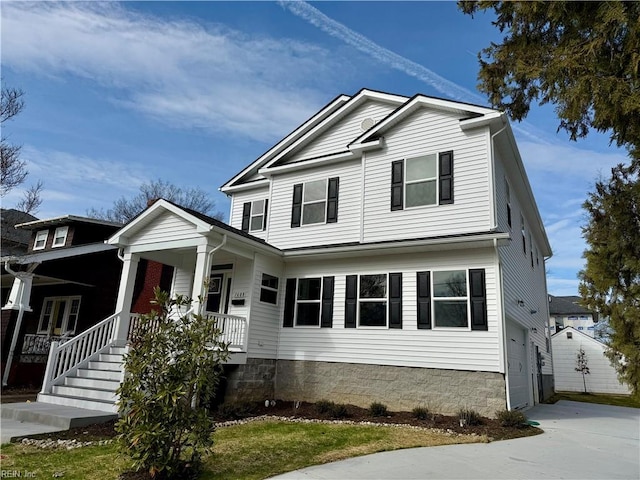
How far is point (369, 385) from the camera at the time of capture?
10055 millimetres

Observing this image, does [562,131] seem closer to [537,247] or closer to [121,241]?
[121,241]

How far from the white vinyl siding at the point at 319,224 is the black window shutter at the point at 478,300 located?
328cm

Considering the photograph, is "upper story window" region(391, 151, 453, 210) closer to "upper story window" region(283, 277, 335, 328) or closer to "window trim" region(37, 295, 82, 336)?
"upper story window" region(283, 277, 335, 328)

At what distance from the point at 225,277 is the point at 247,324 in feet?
7.01

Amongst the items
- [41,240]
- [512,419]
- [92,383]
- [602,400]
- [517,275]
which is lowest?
[602,400]

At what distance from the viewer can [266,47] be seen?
38.5ft

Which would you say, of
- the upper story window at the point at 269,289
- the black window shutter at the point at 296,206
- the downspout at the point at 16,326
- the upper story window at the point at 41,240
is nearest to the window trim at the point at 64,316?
the upper story window at the point at 41,240

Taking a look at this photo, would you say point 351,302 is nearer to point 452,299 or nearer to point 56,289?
point 452,299

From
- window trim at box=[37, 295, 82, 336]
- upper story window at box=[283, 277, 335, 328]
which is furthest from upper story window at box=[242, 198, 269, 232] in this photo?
window trim at box=[37, 295, 82, 336]

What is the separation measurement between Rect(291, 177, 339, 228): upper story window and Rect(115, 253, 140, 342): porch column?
469 cm

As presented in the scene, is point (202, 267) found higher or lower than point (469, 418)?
higher

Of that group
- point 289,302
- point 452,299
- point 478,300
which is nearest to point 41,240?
point 289,302

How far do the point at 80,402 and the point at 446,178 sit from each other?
984 centimetres

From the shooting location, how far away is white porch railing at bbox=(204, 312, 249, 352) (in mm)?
10320
